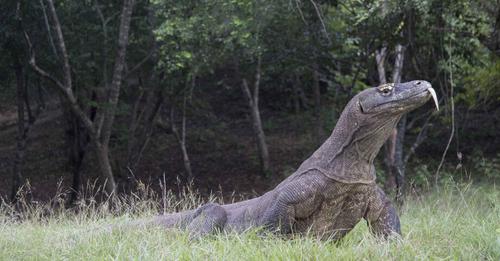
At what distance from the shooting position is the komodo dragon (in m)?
4.32

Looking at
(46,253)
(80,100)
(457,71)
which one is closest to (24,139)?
(80,100)

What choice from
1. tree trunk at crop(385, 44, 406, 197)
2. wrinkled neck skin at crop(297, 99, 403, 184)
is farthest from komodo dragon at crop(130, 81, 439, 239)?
tree trunk at crop(385, 44, 406, 197)

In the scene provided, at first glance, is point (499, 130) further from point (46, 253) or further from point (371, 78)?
point (46, 253)

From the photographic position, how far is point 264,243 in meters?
4.31

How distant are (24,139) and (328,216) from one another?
925 centimetres

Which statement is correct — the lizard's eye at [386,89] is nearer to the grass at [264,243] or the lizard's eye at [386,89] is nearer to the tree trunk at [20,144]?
the grass at [264,243]

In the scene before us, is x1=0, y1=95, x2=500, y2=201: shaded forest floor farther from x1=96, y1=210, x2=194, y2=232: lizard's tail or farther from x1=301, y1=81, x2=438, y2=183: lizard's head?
x1=301, y1=81, x2=438, y2=183: lizard's head

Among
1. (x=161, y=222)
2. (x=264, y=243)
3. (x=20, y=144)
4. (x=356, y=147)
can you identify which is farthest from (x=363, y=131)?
(x=20, y=144)

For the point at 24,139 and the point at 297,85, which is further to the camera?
the point at 297,85

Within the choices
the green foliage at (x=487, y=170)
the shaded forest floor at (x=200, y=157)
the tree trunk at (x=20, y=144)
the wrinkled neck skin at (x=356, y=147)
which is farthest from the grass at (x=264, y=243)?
the shaded forest floor at (x=200, y=157)

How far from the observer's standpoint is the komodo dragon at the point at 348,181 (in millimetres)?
4324

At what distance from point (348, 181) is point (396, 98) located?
21.0 inches

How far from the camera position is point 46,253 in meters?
4.40

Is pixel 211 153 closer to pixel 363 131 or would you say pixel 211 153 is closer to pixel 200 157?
pixel 200 157
